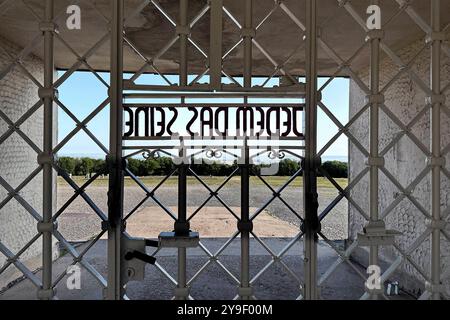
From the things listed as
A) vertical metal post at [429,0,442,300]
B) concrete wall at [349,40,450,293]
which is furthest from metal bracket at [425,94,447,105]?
concrete wall at [349,40,450,293]

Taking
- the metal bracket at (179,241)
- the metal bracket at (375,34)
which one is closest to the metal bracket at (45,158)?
the metal bracket at (179,241)

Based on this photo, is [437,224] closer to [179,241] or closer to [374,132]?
[374,132]

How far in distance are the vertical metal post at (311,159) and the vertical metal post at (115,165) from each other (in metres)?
0.87

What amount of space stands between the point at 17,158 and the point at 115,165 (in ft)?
12.2

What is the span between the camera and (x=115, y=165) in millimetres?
1549

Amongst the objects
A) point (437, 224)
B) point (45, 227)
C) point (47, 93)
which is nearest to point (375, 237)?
point (437, 224)

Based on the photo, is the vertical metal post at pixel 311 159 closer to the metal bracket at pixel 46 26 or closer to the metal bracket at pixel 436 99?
the metal bracket at pixel 436 99

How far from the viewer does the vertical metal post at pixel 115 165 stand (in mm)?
1540

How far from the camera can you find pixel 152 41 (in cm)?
420

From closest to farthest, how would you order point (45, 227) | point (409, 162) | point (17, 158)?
point (45, 227) < point (409, 162) < point (17, 158)

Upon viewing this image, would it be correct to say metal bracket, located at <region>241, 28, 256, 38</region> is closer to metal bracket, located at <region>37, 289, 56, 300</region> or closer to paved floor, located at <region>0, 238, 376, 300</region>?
metal bracket, located at <region>37, 289, 56, 300</region>

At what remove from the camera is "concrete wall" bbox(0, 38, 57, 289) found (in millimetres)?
4156

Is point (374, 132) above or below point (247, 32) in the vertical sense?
below
